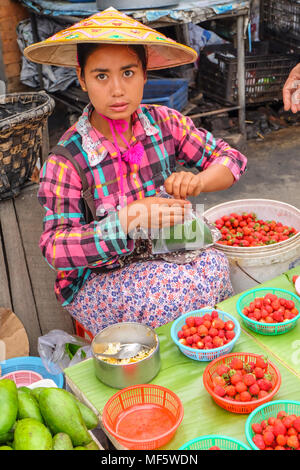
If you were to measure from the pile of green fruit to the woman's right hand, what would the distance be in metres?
0.68

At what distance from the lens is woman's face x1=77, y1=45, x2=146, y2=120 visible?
1987 millimetres

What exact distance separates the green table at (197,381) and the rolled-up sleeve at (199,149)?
2.41 ft

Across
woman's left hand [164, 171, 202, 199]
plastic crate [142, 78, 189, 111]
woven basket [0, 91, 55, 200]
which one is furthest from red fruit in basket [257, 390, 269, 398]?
plastic crate [142, 78, 189, 111]

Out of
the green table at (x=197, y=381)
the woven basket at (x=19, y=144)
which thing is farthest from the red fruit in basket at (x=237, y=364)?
the woven basket at (x=19, y=144)

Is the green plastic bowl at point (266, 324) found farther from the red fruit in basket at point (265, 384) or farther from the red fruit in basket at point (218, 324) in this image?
the red fruit in basket at point (265, 384)

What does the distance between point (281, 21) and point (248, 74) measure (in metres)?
0.99

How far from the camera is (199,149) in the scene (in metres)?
2.47

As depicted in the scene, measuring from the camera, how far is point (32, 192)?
2.57 meters

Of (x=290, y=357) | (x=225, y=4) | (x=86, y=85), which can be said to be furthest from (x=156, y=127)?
(x=225, y=4)

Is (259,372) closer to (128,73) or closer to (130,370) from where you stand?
(130,370)

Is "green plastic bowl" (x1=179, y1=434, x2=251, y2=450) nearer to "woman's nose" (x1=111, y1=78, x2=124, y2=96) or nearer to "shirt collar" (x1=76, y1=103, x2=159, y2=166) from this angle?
"shirt collar" (x1=76, y1=103, x2=159, y2=166)

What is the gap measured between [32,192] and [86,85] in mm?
709

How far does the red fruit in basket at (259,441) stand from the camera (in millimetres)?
1411

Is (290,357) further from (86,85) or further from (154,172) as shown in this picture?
(86,85)
